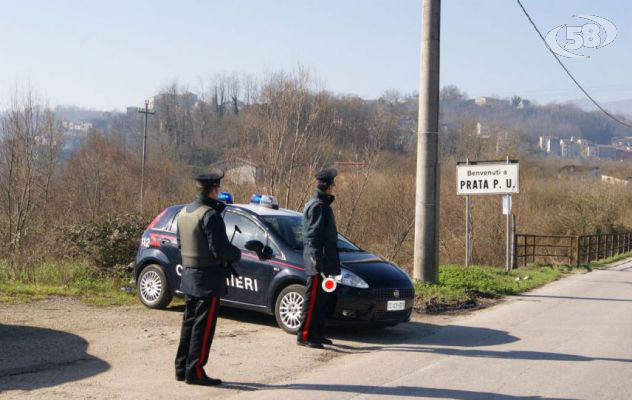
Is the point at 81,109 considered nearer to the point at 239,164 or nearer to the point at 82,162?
the point at 82,162

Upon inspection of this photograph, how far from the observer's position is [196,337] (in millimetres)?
6660

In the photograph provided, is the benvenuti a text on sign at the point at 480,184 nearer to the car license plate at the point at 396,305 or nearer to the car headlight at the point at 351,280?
the car license plate at the point at 396,305

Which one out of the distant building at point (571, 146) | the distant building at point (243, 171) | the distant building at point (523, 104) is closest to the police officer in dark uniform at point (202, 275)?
the distant building at point (243, 171)

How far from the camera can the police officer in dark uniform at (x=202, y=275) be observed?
6656 mm

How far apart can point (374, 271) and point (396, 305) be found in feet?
1.67

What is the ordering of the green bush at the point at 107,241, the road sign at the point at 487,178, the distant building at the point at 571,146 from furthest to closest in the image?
the distant building at the point at 571,146, the road sign at the point at 487,178, the green bush at the point at 107,241

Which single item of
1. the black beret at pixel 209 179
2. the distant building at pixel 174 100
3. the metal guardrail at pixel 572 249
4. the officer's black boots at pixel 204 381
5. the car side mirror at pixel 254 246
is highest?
the distant building at pixel 174 100

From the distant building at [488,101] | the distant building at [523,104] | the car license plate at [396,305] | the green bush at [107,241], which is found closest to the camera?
the car license plate at [396,305]

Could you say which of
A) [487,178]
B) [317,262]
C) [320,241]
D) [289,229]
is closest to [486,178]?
[487,178]

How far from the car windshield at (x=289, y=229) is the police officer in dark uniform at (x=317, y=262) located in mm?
1155

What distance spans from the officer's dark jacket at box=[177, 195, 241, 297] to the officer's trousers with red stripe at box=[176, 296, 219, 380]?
112 millimetres

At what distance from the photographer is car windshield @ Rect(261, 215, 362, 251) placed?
31.9 ft

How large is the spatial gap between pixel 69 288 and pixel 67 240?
2.15 m

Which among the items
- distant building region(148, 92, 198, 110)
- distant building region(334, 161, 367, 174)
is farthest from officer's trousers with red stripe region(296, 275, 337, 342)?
distant building region(148, 92, 198, 110)
